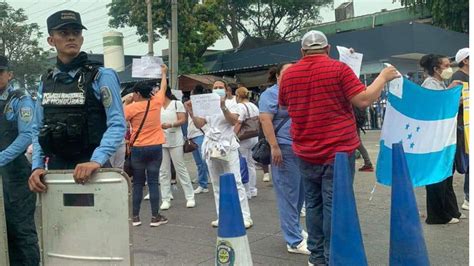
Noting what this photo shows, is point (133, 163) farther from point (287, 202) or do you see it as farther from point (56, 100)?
point (56, 100)

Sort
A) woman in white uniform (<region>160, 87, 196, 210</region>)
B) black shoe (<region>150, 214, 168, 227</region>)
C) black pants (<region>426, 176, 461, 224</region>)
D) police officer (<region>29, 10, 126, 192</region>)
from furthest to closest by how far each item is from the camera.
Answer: woman in white uniform (<region>160, 87, 196, 210</region>)
black shoe (<region>150, 214, 168, 227</region>)
black pants (<region>426, 176, 461, 224</region>)
police officer (<region>29, 10, 126, 192</region>)

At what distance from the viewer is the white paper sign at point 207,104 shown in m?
5.87

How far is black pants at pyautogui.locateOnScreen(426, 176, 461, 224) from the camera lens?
543 centimetres

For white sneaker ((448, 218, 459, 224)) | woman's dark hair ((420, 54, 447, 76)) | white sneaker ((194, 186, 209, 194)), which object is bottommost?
white sneaker ((194, 186, 209, 194))

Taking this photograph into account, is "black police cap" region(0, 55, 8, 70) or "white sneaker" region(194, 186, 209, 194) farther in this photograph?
"white sneaker" region(194, 186, 209, 194)

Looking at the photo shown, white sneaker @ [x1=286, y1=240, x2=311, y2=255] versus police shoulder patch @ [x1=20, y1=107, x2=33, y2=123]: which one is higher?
police shoulder patch @ [x1=20, y1=107, x2=33, y2=123]

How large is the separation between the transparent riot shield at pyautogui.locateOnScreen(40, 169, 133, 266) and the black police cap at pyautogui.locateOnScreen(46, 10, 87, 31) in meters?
0.92

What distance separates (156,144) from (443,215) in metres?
3.33

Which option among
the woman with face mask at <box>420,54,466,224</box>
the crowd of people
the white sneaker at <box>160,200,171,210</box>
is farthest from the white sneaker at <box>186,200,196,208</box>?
the woman with face mask at <box>420,54,466,224</box>

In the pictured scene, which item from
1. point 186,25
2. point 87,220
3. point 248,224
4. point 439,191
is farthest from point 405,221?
→ point 186,25

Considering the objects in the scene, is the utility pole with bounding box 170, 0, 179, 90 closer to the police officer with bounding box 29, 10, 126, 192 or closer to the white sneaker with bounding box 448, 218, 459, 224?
the white sneaker with bounding box 448, 218, 459, 224

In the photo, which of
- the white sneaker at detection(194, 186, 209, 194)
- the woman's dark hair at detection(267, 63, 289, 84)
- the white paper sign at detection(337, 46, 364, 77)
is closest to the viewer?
the white paper sign at detection(337, 46, 364, 77)

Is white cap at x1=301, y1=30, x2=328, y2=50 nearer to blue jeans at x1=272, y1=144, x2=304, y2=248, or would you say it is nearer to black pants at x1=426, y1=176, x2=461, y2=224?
blue jeans at x1=272, y1=144, x2=304, y2=248

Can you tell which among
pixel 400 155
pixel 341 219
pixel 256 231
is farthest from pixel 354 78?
pixel 256 231
